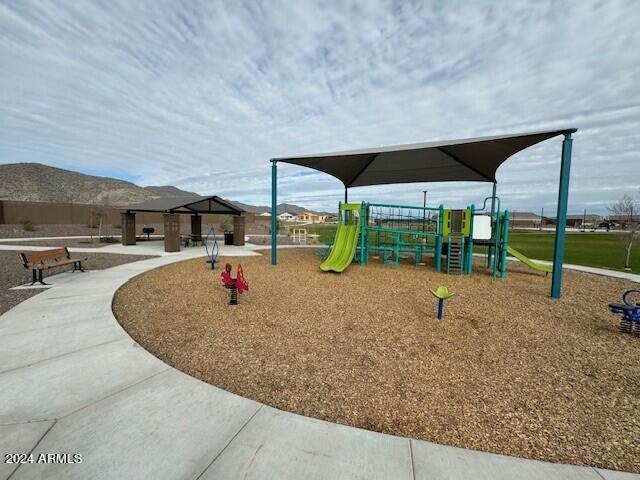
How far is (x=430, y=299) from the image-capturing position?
22.5 ft

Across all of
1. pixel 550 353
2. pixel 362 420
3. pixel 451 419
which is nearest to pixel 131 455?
pixel 362 420

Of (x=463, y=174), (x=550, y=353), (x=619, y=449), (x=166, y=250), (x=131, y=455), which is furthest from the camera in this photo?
(x=166, y=250)

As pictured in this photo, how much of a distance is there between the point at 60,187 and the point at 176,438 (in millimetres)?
102539

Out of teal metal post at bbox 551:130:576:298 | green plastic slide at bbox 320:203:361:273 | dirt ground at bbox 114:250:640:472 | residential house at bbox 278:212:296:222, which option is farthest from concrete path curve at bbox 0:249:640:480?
residential house at bbox 278:212:296:222

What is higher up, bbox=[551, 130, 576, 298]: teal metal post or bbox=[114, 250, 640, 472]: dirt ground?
bbox=[551, 130, 576, 298]: teal metal post

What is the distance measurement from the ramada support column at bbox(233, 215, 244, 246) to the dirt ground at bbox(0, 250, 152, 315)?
675cm

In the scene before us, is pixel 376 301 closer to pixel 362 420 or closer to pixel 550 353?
pixel 550 353

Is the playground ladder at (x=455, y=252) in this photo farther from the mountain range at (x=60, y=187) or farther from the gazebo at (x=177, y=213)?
the mountain range at (x=60, y=187)

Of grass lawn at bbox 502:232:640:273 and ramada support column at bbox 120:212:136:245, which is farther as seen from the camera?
ramada support column at bbox 120:212:136:245

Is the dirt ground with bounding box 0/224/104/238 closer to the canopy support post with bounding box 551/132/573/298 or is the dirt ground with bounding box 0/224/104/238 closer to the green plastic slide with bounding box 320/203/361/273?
the green plastic slide with bounding box 320/203/361/273

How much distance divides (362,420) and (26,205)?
38.1 metres

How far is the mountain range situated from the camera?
6869 centimetres

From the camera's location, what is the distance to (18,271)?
8938mm

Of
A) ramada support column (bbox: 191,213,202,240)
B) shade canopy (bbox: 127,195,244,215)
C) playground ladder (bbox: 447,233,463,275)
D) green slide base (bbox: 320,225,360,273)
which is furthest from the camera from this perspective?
ramada support column (bbox: 191,213,202,240)
